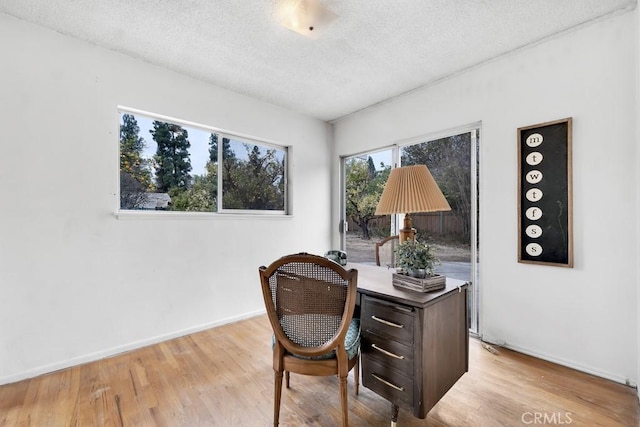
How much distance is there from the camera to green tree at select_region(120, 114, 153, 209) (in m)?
2.49

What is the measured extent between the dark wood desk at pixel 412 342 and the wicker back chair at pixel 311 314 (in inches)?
6.7

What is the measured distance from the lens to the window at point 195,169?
8.38 feet

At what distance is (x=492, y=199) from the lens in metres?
2.51

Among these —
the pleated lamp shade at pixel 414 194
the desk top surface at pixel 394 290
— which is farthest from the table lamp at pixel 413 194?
the desk top surface at pixel 394 290

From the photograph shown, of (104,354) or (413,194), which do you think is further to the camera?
(104,354)

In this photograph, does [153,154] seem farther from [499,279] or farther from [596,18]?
[596,18]

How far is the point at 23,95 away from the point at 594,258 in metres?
4.18

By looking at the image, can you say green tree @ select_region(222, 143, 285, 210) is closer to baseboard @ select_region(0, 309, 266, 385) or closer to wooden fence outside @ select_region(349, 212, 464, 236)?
baseboard @ select_region(0, 309, 266, 385)

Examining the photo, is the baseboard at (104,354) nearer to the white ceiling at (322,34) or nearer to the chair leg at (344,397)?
the chair leg at (344,397)

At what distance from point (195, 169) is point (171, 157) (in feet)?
0.79

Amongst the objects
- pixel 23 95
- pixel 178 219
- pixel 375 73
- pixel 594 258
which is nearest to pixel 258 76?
pixel 375 73

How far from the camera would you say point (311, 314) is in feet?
4.57

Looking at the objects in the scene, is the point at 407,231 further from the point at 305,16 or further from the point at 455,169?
the point at 305,16

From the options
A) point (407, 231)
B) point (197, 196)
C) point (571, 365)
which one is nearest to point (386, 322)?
point (407, 231)
